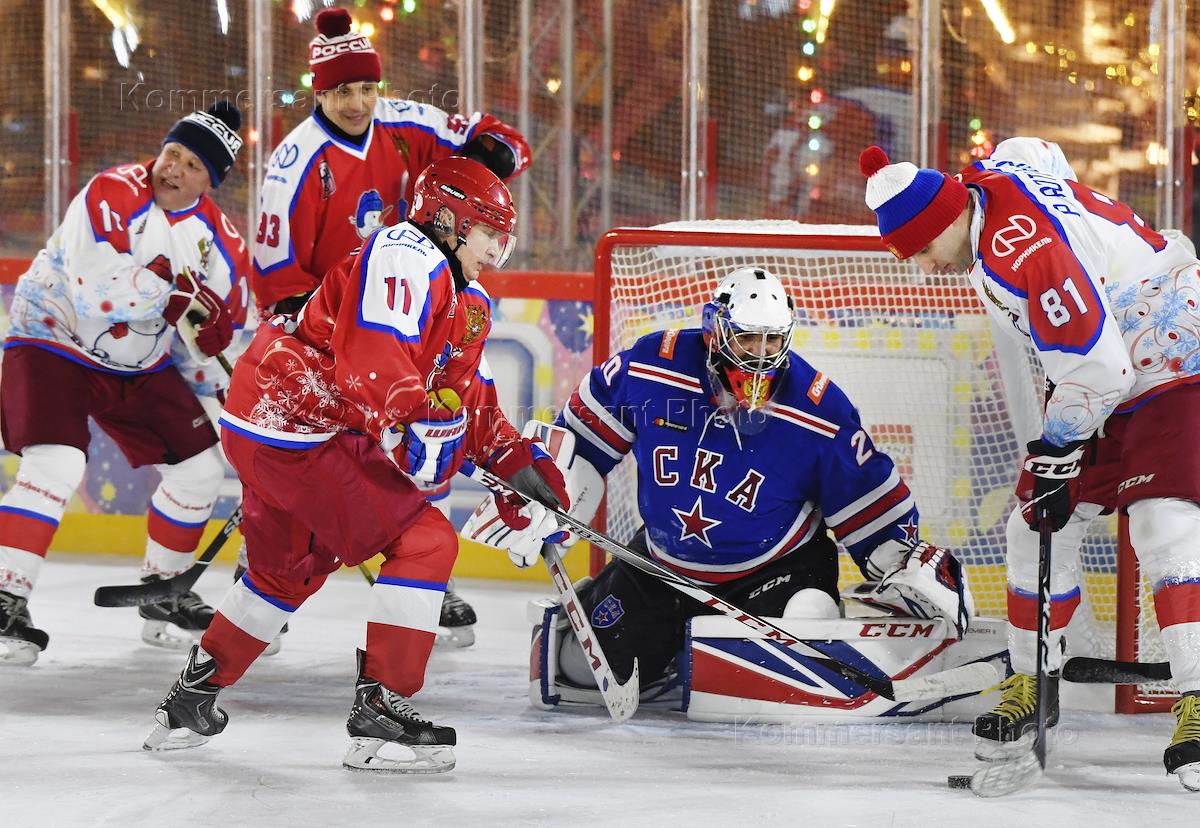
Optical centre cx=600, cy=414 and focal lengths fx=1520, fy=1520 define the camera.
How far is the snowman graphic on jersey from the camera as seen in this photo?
3.57m

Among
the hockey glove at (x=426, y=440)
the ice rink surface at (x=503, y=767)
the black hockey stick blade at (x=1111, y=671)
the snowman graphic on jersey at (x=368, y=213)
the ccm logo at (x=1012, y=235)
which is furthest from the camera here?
the snowman graphic on jersey at (x=368, y=213)

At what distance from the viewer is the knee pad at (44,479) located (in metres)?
3.51

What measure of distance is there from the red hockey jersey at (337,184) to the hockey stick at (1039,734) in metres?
1.60

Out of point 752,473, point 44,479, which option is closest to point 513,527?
point 752,473

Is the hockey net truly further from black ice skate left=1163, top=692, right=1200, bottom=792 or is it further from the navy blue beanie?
black ice skate left=1163, top=692, right=1200, bottom=792

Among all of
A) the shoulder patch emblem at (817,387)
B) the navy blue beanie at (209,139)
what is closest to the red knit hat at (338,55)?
the navy blue beanie at (209,139)

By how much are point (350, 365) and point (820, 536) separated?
1226 mm

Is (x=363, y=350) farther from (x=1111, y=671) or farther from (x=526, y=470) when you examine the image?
(x=1111, y=671)

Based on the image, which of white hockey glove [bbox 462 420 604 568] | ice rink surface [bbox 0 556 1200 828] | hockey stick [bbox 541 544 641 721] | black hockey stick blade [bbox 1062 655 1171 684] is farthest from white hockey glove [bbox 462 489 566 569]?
black hockey stick blade [bbox 1062 655 1171 684]

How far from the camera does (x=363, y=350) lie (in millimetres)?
2461

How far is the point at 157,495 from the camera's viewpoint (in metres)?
3.72

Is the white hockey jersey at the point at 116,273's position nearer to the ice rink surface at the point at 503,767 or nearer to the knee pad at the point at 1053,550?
the ice rink surface at the point at 503,767

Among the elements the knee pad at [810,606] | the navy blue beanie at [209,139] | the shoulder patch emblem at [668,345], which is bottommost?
the knee pad at [810,606]

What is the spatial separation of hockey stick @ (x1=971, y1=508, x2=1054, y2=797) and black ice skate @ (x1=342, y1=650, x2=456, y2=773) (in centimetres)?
91
